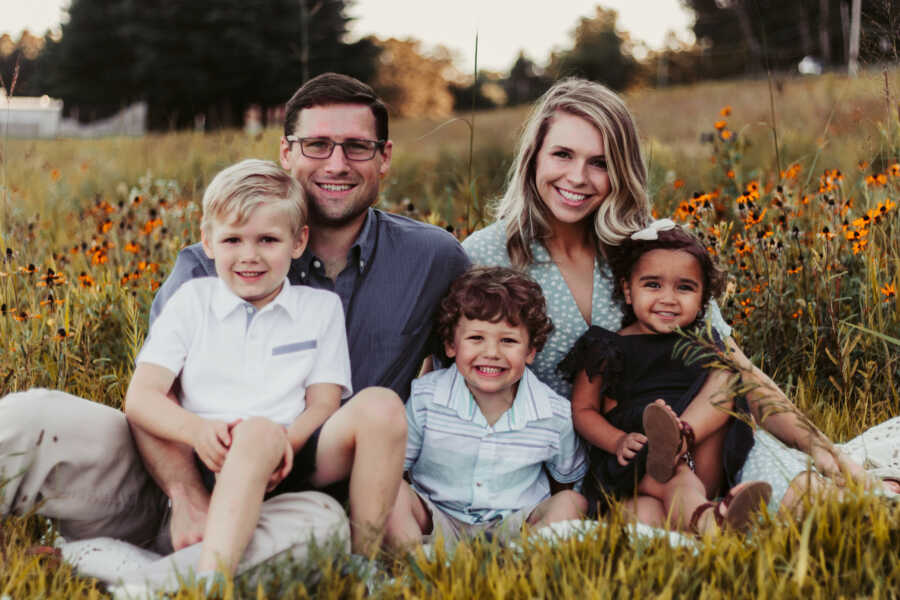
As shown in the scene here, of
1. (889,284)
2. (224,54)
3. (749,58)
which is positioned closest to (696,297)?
(889,284)

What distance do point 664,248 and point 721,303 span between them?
2.89 feet

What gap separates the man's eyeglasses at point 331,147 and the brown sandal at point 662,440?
1306 mm

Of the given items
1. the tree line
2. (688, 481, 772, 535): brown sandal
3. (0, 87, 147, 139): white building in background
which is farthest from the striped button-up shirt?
the tree line

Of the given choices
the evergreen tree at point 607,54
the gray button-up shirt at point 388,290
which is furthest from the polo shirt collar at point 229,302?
the evergreen tree at point 607,54

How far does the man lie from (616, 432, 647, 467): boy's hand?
2.56ft

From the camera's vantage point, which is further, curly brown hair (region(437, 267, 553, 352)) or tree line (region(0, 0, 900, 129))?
tree line (region(0, 0, 900, 129))

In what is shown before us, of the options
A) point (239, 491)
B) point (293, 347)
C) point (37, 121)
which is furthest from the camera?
point (37, 121)

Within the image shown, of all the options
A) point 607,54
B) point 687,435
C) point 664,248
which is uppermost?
point 607,54

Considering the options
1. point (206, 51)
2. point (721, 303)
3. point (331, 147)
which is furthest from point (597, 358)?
point (206, 51)

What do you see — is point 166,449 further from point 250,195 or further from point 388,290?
point 388,290

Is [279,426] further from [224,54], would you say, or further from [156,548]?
[224,54]

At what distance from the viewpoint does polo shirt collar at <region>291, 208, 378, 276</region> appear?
9.26 ft

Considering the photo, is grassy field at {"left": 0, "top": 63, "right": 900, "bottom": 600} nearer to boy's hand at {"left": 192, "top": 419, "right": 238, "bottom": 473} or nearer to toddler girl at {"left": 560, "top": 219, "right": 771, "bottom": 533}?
boy's hand at {"left": 192, "top": 419, "right": 238, "bottom": 473}

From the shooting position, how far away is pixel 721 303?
373cm
